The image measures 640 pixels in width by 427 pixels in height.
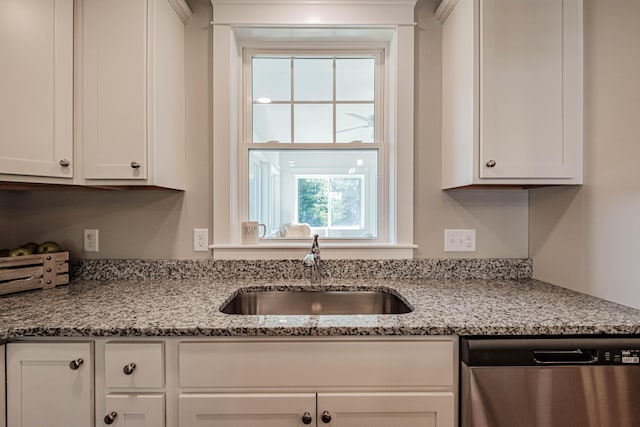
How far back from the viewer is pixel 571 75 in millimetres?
1334

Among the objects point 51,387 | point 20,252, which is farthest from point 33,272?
point 51,387

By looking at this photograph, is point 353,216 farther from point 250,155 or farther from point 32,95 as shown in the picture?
point 32,95

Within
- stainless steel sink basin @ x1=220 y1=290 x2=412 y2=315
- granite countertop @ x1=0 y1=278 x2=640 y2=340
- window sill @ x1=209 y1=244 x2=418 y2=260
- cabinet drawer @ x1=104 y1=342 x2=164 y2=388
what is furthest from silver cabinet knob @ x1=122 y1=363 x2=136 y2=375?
window sill @ x1=209 y1=244 x2=418 y2=260

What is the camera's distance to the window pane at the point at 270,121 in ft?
5.91

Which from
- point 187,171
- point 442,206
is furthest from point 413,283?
point 187,171

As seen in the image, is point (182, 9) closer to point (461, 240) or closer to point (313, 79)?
point (313, 79)

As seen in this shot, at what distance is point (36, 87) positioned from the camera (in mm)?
1251

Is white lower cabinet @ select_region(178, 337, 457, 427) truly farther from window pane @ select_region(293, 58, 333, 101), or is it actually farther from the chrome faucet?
window pane @ select_region(293, 58, 333, 101)

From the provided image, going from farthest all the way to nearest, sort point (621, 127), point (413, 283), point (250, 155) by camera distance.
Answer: point (250, 155)
point (413, 283)
point (621, 127)

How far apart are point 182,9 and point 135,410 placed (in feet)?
5.63

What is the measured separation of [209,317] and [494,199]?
1.47m

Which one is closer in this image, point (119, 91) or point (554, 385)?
point (554, 385)

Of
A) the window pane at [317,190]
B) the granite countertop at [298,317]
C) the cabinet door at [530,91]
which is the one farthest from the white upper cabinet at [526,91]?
the window pane at [317,190]

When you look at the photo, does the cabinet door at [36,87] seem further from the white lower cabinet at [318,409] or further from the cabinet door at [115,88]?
the white lower cabinet at [318,409]
